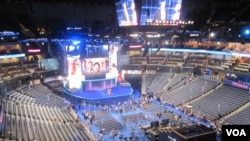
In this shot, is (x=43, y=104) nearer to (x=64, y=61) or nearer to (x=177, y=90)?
(x=64, y=61)

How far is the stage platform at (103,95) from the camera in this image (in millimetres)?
43406

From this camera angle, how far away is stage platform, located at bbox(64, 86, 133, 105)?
43406 mm

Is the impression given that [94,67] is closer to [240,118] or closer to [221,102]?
[221,102]

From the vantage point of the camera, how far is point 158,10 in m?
39.1

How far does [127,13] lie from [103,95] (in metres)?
13.3

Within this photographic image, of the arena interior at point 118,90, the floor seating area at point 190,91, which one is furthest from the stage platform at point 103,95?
the floor seating area at point 190,91

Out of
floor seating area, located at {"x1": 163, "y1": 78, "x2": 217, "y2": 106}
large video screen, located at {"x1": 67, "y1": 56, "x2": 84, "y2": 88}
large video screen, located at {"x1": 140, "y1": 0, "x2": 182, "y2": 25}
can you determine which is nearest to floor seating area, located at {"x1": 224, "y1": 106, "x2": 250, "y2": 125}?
floor seating area, located at {"x1": 163, "y1": 78, "x2": 217, "y2": 106}

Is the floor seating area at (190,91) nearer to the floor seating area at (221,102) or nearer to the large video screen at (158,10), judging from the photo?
the floor seating area at (221,102)

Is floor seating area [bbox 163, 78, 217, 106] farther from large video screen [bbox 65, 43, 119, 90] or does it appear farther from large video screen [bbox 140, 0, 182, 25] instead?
large video screen [bbox 140, 0, 182, 25]

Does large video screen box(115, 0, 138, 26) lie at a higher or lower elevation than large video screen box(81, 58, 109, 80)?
higher

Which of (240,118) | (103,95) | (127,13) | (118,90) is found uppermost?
(127,13)

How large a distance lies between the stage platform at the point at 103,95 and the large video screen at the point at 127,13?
11.1 metres

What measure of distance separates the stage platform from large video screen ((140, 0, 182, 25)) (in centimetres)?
1249

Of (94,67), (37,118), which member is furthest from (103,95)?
(37,118)
